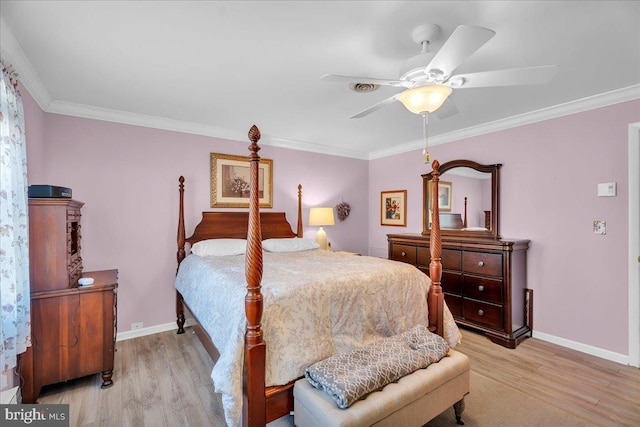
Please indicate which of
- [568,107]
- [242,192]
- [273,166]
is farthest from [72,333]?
[568,107]

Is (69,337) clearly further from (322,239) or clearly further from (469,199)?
(469,199)

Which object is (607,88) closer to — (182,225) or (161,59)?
(161,59)

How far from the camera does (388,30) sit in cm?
179

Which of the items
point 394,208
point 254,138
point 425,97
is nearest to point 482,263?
point 394,208

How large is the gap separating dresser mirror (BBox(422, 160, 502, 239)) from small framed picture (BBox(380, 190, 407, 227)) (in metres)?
0.76

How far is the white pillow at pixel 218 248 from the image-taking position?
126 inches

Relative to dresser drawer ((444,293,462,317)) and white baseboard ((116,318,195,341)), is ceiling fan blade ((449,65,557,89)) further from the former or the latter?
white baseboard ((116,318,195,341))

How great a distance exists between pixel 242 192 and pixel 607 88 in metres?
3.93

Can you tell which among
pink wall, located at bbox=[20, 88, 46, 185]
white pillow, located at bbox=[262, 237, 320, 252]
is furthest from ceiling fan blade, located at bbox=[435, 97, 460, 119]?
pink wall, located at bbox=[20, 88, 46, 185]

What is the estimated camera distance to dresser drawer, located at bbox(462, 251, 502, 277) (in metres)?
3.13

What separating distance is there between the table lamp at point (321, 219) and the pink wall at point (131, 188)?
1325 mm

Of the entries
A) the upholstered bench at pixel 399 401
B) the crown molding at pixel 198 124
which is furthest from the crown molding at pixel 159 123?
the upholstered bench at pixel 399 401

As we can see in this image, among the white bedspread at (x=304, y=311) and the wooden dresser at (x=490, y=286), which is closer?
the white bedspread at (x=304, y=311)

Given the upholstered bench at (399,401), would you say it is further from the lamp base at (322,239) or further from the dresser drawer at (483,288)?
the lamp base at (322,239)
